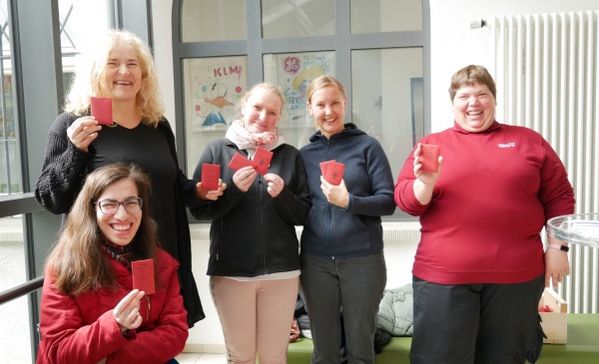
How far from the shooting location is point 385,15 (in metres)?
3.77

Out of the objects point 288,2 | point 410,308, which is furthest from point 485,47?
point 410,308

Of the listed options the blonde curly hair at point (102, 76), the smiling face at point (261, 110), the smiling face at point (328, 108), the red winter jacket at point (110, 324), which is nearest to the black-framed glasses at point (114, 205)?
the red winter jacket at point (110, 324)

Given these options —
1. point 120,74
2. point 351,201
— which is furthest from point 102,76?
point 351,201

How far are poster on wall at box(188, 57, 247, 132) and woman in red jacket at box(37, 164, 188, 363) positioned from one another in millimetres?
2317

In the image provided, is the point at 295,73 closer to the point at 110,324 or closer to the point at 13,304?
the point at 13,304

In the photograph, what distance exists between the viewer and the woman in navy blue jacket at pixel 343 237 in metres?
2.08

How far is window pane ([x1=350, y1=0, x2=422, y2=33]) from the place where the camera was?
12.2 ft

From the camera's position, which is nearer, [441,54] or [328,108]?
[328,108]

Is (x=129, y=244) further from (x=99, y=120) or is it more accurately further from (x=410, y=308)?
(x=410, y=308)

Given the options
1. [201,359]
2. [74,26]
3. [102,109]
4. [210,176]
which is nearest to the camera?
[102,109]

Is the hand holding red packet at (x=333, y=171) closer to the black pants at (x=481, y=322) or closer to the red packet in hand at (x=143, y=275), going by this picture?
the black pants at (x=481, y=322)

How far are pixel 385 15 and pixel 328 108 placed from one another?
1920 millimetres

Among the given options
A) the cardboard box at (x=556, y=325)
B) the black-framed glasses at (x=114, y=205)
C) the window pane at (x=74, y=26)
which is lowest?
the cardboard box at (x=556, y=325)

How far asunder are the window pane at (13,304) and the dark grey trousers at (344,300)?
4.56ft
